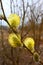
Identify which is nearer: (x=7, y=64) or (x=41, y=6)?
(x=41, y=6)

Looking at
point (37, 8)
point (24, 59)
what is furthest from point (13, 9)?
point (24, 59)

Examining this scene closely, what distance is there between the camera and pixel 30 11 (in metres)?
2.45

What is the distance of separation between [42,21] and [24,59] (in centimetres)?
131

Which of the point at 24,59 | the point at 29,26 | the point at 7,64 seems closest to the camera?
the point at 29,26

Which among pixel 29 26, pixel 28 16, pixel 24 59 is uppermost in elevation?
pixel 28 16

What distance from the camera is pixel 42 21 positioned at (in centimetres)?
262

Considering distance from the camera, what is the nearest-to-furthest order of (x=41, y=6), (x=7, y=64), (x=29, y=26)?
(x=29, y=26), (x=41, y=6), (x=7, y=64)

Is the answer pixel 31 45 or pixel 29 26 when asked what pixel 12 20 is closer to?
pixel 31 45

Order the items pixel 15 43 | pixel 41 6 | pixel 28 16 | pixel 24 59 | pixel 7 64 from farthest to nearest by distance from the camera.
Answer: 1. pixel 24 59
2. pixel 7 64
3. pixel 41 6
4. pixel 28 16
5. pixel 15 43

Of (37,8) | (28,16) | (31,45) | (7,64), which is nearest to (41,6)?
(37,8)

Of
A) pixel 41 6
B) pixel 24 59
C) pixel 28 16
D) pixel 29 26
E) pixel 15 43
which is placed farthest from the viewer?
pixel 24 59

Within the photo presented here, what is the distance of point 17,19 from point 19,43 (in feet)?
0.24

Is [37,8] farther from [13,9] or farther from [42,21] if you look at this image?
[13,9]

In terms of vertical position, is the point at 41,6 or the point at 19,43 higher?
the point at 19,43
